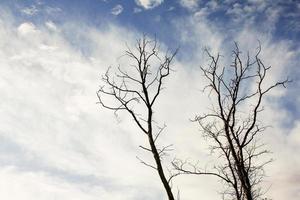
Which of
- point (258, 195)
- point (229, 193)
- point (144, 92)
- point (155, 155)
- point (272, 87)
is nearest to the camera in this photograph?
point (155, 155)

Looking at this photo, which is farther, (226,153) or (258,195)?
(258,195)

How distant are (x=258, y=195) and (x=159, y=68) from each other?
13020 mm

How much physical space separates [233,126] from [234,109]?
741 mm

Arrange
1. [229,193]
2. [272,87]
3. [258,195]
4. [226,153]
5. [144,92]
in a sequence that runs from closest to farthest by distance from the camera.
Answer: [144,92], [272,87], [226,153], [229,193], [258,195]

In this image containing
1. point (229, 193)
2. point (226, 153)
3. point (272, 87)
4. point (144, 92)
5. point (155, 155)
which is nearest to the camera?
point (155, 155)

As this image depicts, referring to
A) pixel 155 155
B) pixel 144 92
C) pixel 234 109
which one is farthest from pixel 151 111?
pixel 234 109

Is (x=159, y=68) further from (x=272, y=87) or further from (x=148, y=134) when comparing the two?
(x=272, y=87)

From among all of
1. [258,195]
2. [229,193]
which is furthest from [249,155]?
[258,195]

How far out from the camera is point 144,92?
13148 mm

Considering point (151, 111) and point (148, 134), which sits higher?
point (151, 111)

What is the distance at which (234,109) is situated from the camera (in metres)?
14.9

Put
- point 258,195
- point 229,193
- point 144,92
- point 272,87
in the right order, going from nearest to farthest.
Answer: point 144,92 → point 272,87 → point 229,193 → point 258,195

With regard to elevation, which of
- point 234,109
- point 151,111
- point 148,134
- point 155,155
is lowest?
point 155,155

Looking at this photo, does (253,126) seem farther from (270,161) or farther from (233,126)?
(270,161)
